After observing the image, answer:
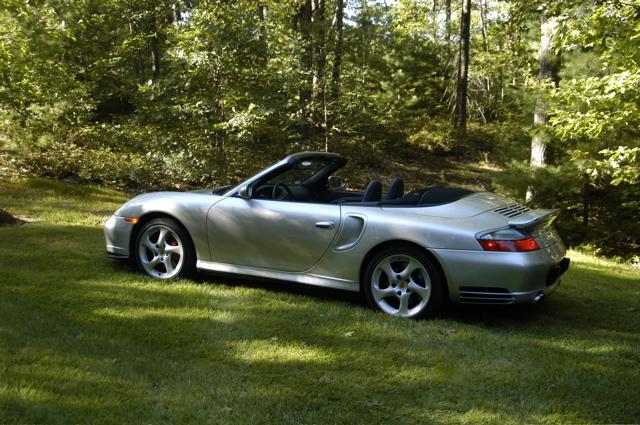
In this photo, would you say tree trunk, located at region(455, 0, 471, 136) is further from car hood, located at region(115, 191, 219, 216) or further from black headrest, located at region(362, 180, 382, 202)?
car hood, located at region(115, 191, 219, 216)

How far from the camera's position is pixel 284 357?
4066mm

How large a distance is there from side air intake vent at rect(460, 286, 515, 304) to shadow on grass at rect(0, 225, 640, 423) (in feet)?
Answer: 0.79

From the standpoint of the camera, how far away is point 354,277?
514cm

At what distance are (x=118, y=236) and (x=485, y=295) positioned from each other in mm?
3649

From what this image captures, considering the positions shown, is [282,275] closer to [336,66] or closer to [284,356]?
[284,356]

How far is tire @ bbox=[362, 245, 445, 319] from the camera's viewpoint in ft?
15.8

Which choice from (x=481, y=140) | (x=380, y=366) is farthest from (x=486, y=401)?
(x=481, y=140)

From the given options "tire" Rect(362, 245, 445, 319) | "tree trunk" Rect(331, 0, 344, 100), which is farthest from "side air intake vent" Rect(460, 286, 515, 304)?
"tree trunk" Rect(331, 0, 344, 100)

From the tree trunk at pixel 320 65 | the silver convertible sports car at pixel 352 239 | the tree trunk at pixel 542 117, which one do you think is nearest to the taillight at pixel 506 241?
the silver convertible sports car at pixel 352 239

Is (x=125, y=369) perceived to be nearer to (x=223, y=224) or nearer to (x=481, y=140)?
(x=223, y=224)

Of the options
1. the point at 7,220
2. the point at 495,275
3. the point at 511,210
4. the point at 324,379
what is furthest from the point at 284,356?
the point at 7,220

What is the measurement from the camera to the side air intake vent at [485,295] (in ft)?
15.2

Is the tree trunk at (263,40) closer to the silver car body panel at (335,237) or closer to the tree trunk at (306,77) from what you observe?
the tree trunk at (306,77)

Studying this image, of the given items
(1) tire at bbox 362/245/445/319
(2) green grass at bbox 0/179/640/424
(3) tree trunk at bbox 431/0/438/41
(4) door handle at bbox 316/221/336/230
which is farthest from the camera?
(3) tree trunk at bbox 431/0/438/41
